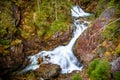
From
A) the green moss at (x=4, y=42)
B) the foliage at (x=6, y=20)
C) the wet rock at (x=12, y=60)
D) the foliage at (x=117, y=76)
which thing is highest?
the foliage at (x=6, y=20)

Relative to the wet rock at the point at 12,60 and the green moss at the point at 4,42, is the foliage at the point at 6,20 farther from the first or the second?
the wet rock at the point at 12,60

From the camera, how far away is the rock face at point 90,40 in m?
17.8

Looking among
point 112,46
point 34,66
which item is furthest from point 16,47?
point 112,46

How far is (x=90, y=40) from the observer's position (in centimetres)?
1859

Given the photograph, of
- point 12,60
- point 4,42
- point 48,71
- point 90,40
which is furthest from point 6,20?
point 90,40

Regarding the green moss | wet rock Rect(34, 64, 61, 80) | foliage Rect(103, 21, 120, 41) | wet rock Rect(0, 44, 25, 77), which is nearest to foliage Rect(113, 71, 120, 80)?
foliage Rect(103, 21, 120, 41)

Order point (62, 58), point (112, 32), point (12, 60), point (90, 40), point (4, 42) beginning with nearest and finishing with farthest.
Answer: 1. point (112, 32)
2. point (90, 40)
3. point (12, 60)
4. point (4, 42)
5. point (62, 58)

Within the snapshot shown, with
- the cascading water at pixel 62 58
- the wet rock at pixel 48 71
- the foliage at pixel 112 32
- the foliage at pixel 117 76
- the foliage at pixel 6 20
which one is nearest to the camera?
the foliage at pixel 117 76

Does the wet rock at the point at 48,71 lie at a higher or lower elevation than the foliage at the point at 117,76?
lower

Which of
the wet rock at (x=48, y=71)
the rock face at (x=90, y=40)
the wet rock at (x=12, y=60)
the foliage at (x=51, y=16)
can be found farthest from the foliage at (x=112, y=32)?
the wet rock at (x=12, y=60)

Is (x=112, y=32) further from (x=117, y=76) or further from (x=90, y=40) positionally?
(x=117, y=76)

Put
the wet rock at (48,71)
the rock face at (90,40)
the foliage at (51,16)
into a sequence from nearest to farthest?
the rock face at (90,40)
the wet rock at (48,71)
the foliage at (51,16)

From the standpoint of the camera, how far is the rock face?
1777 cm

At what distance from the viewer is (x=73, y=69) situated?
64.6 ft
